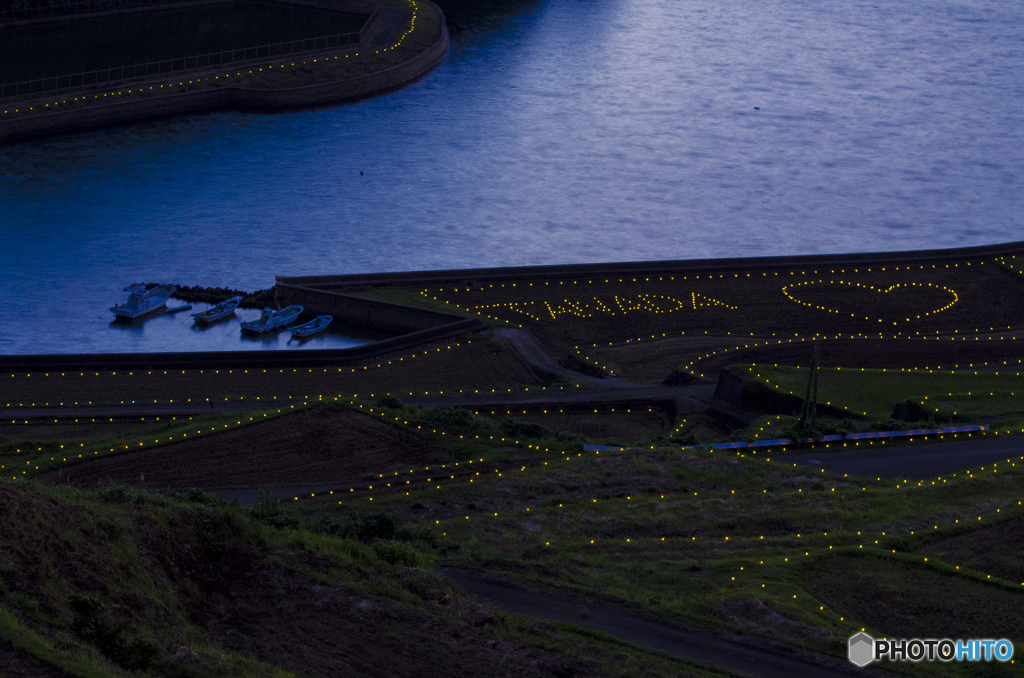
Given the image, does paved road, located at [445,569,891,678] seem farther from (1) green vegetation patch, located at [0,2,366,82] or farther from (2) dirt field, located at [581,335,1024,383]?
(1) green vegetation patch, located at [0,2,366,82]

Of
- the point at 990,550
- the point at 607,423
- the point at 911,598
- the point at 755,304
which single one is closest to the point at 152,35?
the point at 755,304

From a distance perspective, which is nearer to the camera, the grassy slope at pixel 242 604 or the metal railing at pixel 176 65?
the grassy slope at pixel 242 604

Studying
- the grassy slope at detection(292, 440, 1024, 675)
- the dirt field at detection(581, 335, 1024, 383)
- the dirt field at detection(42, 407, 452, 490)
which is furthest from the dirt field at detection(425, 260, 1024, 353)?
the grassy slope at detection(292, 440, 1024, 675)

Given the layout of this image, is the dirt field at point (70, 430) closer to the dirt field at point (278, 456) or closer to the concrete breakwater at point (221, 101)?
the dirt field at point (278, 456)

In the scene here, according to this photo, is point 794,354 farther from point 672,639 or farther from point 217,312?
point 672,639

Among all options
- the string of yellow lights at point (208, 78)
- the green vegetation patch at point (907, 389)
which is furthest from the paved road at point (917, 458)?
the string of yellow lights at point (208, 78)

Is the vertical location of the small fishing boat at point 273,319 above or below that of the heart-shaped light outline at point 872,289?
below

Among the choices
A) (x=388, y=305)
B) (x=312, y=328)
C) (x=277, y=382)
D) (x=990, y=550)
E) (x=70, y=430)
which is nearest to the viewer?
(x=990, y=550)

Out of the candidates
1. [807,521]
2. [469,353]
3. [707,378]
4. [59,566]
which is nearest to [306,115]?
[469,353]
